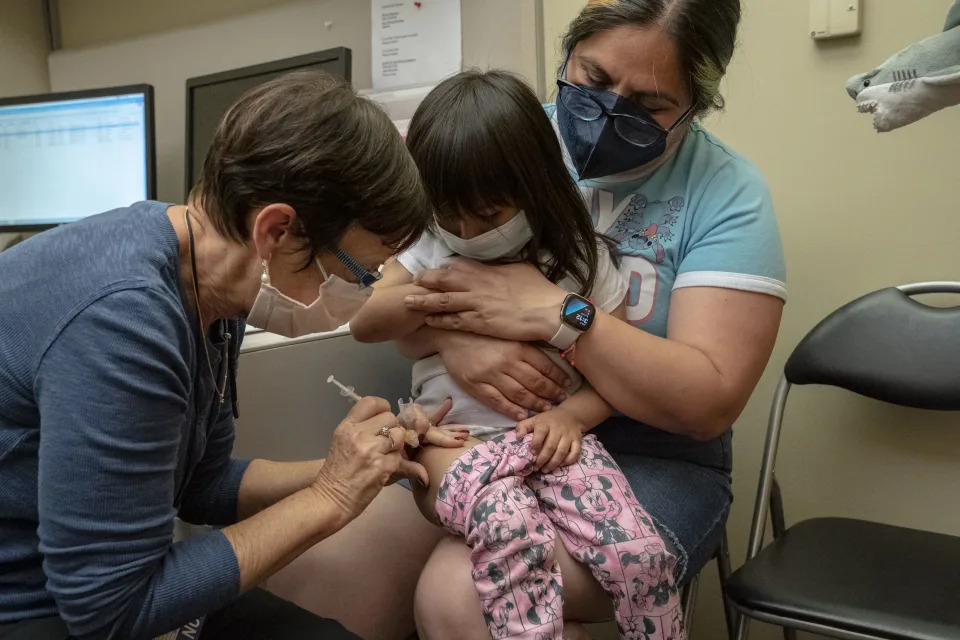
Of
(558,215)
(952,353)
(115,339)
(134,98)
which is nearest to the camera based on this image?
(115,339)

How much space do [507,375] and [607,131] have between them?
0.36 metres

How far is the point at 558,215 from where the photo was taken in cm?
105

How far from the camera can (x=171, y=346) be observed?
2.44ft

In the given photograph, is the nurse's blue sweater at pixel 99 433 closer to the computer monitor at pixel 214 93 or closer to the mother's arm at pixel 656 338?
the mother's arm at pixel 656 338

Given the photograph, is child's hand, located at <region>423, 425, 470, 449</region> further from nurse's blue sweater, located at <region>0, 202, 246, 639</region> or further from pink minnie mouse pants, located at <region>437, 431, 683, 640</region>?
nurse's blue sweater, located at <region>0, 202, 246, 639</region>

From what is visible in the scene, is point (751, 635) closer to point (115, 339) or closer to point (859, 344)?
point (859, 344)

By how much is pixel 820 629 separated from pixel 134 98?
1.81 meters

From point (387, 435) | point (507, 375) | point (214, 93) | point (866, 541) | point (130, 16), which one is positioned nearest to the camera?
point (387, 435)

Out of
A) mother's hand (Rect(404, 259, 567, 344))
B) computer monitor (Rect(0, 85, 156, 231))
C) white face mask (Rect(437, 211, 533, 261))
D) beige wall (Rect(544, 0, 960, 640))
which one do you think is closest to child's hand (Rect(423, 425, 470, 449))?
mother's hand (Rect(404, 259, 567, 344))

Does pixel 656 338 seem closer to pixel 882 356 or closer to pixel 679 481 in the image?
pixel 679 481

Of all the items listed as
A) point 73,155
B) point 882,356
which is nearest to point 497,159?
point 882,356

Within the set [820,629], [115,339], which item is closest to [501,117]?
[115,339]

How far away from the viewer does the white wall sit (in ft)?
5.29

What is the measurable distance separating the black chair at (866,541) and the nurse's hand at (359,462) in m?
0.55
